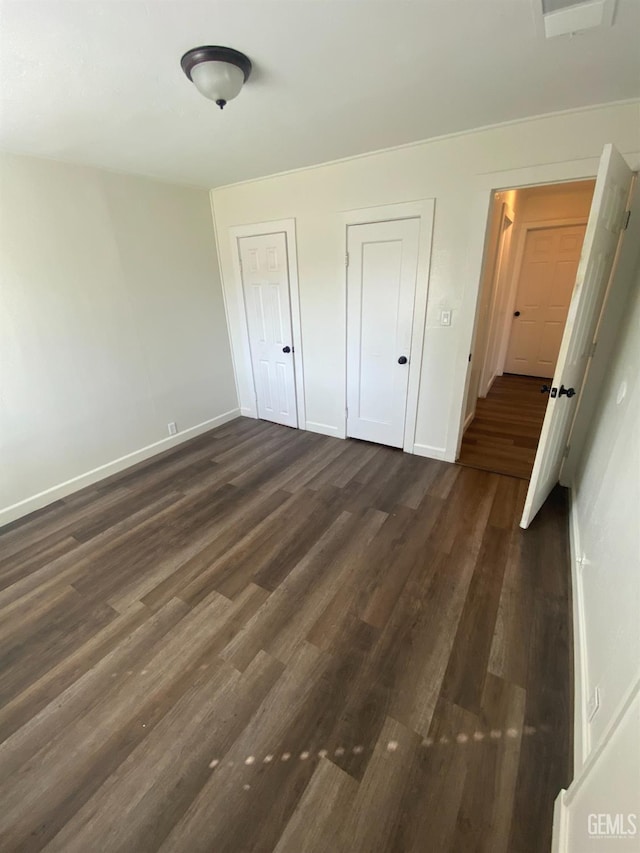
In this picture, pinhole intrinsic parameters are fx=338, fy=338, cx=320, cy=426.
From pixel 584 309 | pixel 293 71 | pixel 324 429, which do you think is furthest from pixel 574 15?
pixel 324 429

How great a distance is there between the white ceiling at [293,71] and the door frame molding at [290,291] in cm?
84

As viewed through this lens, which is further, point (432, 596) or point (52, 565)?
point (52, 565)

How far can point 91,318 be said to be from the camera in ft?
9.10

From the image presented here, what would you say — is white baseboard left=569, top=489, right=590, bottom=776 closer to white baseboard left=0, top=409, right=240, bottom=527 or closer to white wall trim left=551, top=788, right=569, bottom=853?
white wall trim left=551, top=788, right=569, bottom=853

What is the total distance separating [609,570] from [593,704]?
481 millimetres

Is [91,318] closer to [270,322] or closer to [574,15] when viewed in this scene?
[270,322]

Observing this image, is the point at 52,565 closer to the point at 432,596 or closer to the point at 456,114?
the point at 432,596

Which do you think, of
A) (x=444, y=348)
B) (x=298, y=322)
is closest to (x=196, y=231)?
(x=298, y=322)

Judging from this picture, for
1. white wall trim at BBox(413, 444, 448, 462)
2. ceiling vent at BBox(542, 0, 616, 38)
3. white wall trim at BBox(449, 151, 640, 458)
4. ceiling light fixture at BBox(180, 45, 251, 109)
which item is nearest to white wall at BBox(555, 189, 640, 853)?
white wall trim at BBox(449, 151, 640, 458)

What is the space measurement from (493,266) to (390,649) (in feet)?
11.7

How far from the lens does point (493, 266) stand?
346cm

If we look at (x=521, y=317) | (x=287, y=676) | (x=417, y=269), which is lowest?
(x=287, y=676)

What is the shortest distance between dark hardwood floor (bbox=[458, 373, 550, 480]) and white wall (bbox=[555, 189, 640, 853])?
1.76 ft

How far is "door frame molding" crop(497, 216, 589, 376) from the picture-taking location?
15.3 feet
